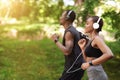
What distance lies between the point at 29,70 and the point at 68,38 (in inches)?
270

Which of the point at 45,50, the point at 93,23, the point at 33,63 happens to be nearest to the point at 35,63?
the point at 33,63

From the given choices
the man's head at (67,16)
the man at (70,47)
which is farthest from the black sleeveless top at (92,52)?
the man's head at (67,16)

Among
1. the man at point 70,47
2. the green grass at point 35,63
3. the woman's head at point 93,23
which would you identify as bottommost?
the green grass at point 35,63

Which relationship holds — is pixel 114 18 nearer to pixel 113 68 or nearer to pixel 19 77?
pixel 113 68

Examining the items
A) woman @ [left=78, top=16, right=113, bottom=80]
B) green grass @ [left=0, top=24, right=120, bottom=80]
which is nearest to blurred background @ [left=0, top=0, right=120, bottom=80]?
green grass @ [left=0, top=24, right=120, bottom=80]

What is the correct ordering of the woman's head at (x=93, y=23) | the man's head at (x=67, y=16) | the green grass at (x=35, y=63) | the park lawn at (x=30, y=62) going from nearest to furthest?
1. the woman's head at (x=93, y=23)
2. the man's head at (x=67, y=16)
3. the park lawn at (x=30, y=62)
4. the green grass at (x=35, y=63)

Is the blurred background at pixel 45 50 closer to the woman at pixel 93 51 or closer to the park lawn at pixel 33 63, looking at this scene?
the park lawn at pixel 33 63

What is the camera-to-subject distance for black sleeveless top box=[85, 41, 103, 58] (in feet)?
16.5

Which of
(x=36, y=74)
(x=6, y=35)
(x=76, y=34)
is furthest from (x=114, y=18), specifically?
(x=6, y=35)

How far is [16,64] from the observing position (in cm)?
1349

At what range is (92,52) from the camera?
16.6 ft

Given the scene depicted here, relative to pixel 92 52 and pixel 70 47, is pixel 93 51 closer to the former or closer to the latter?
pixel 92 52

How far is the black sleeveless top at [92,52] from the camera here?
502 cm

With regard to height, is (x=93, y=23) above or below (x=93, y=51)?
above
